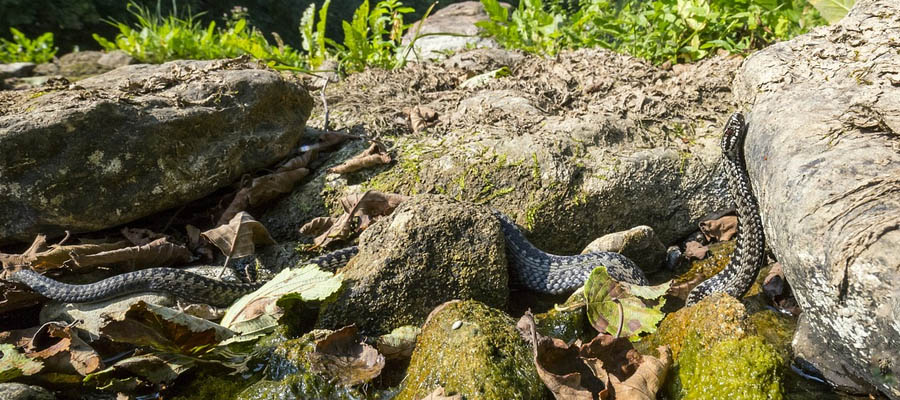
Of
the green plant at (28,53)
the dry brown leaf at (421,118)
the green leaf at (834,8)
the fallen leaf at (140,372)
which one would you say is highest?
the green leaf at (834,8)

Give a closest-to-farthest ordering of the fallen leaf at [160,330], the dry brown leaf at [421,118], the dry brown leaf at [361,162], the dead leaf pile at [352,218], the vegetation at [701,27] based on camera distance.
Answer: the fallen leaf at [160,330], the dead leaf pile at [352,218], the dry brown leaf at [361,162], the dry brown leaf at [421,118], the vegetation at [701,27]

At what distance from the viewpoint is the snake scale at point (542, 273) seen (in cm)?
371

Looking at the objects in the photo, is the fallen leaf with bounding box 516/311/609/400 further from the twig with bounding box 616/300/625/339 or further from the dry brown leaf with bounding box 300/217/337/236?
the dry brown leaf with bounding box 300/217/337/236

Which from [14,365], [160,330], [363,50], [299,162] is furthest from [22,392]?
[363,50]

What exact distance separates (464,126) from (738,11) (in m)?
3.47

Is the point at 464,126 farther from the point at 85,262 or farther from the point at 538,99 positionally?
the point at 85,262

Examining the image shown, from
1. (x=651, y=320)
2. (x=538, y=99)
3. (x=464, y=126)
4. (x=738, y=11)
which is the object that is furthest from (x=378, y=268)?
(x=738, y=11)

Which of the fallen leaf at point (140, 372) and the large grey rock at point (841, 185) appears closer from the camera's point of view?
the large grey rock at point (841, 185)

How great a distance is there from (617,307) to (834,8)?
4657 mm

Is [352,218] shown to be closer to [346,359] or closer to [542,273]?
[542,273]

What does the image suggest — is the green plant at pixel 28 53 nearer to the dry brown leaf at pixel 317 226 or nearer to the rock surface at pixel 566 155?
the rock surface at pixel 566 155

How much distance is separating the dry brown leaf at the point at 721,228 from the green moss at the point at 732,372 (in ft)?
6.87

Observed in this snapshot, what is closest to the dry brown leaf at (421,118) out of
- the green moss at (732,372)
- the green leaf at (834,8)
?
the green moss at (732,372)

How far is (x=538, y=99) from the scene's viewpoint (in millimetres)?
5781
